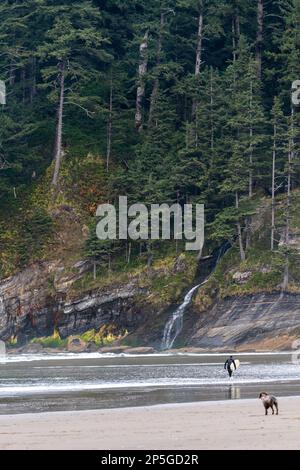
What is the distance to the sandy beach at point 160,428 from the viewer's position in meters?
17.8

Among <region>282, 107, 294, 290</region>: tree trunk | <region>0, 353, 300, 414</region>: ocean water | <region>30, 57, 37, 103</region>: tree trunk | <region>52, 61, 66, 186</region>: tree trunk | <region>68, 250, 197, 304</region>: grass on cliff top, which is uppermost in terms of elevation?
<region>30, 57, 37, 103</region>: tree trunk

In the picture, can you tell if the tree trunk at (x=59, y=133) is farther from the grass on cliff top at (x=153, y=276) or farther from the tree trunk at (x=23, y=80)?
the grass on cliff top at (x=153, y=276)

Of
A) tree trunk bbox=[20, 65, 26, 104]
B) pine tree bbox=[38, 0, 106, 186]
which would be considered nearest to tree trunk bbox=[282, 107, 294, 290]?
pine tree bbox=[38, 0, 106, 186]

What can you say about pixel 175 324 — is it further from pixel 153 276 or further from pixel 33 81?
pixel 33 81

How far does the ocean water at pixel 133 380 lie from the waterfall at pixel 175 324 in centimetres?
403

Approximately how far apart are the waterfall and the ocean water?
13.2 ft

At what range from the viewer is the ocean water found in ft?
88.6

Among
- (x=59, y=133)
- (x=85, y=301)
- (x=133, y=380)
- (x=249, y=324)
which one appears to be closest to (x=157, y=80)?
(x=59, y=133)

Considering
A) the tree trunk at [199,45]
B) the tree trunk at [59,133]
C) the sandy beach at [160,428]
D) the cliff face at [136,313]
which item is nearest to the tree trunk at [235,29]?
the tree trunk at [199,45]

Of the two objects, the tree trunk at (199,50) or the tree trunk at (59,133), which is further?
the tree trunk at (199,50)

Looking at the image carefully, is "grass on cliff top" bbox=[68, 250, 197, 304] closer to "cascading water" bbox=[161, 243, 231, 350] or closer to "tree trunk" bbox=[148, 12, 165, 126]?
"cascading water" bbox=[161, 243, 231, 350]
